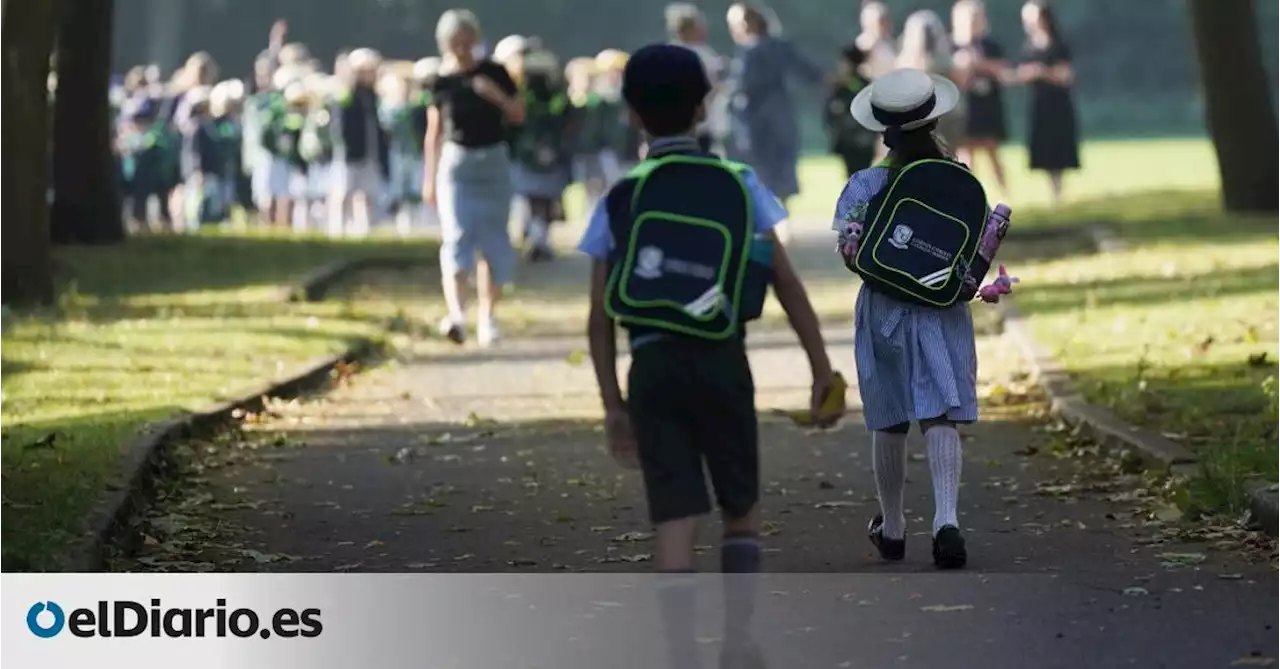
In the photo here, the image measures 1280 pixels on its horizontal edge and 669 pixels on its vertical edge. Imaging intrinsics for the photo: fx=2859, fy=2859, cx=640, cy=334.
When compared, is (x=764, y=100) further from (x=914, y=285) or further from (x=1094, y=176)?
(x=914, y=285)

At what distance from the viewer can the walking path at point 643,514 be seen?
8.32 metres

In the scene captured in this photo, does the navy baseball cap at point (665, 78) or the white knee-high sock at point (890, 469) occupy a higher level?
the navy baseball cap at point (665, 78)

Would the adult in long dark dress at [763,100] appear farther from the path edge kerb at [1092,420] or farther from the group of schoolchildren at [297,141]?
the path edge kerb at [1092,420]

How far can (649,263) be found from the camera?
680 cm

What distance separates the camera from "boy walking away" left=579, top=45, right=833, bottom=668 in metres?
6.80

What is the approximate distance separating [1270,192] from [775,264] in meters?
17.7

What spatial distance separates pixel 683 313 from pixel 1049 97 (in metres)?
24.2

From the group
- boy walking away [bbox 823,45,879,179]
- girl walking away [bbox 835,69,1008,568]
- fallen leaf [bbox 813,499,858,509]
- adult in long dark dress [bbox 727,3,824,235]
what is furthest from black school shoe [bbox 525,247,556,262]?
girl walking away [bbox 835,69,1008,568]

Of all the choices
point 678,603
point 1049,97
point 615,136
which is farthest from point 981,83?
point 678,603

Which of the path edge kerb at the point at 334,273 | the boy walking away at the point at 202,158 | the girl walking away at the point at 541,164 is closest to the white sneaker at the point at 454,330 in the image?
the path edge kerb at the point at 334,273

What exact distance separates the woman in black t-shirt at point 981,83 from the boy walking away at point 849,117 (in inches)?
195

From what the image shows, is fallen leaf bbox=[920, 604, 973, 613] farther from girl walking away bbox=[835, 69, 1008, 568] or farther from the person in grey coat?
the person in grey coat

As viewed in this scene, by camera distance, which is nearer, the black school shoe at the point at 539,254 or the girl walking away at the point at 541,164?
the girl walking away at the point at 541,164

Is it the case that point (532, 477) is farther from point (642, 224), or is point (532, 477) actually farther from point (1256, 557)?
point (642, 224)
